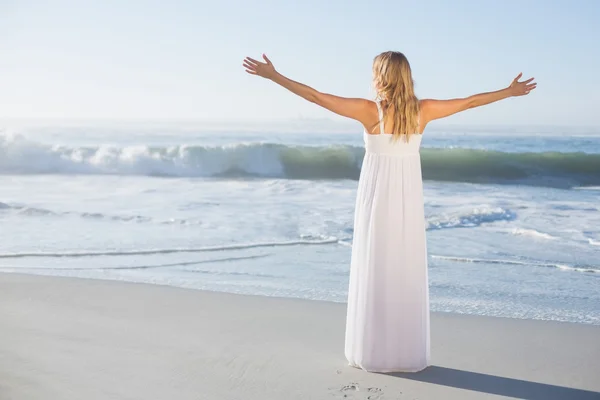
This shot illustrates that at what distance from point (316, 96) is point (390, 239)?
805mm

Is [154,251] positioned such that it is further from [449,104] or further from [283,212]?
[449,104]

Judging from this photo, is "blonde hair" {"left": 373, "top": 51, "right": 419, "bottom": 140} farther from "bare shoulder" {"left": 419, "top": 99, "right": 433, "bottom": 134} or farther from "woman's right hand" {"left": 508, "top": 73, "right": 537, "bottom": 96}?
"woman's right hand" {"left": 508, "top": 73, "right": 537, "bottom": 96}

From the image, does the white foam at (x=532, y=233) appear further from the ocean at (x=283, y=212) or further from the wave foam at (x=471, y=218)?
the wave foam at (x=471, y=218)

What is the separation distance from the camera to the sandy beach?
11.7ft

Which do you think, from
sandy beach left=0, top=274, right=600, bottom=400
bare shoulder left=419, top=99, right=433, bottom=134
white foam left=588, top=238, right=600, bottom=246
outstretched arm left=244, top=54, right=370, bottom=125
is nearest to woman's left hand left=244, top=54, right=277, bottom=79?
outstretched arm left=244, top=54, right=370, bottom=125

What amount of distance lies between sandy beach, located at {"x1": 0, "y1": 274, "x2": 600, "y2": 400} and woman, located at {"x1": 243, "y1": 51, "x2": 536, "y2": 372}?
0.18 meters

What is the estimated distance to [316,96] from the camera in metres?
3.60

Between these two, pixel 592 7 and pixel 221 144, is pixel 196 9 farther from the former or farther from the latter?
pixel 592 7

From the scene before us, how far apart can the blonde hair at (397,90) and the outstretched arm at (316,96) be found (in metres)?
0.11

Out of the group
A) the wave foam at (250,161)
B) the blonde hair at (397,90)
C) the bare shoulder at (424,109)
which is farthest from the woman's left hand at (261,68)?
the wave foam at (250,161)

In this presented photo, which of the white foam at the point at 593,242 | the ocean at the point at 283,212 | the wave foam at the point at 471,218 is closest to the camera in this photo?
the ocean at the point at 283,212

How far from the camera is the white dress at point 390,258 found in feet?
12.3

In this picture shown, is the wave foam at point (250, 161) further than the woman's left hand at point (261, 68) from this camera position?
Yes

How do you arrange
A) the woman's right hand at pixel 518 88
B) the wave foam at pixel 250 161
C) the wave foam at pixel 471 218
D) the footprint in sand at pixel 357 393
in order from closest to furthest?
the footprint in sand at pixel 357 393 → the woman's right hand at pixel 518 88 → the wave foam at pixel 471 218 → the wave foam at pixel 250 161
